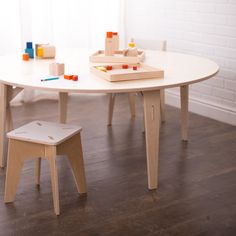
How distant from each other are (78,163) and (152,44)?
1453mm

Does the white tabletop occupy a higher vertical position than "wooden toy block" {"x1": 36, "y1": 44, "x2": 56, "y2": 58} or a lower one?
lower

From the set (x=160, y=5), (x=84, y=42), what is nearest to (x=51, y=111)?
(x=84, y=42)

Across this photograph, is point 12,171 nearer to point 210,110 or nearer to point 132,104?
point 132,104

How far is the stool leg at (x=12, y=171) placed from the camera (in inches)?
95.0

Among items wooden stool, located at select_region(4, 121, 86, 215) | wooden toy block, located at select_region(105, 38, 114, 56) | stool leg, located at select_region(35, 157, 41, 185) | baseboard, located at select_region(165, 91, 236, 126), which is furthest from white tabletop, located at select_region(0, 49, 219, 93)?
baseboard, located at select_region(165, 91, 236, 126)

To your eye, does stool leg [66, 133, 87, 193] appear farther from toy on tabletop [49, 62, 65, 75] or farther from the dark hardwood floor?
toy on tabletop [49, 62, 65, 75]

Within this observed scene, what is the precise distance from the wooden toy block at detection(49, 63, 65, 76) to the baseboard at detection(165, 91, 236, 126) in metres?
1.67

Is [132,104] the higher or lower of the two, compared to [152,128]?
lower

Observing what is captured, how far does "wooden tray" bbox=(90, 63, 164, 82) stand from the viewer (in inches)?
94.5

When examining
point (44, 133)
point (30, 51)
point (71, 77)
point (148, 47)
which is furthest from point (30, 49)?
point (148, 47)

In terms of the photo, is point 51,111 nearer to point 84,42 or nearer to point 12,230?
point 84,42

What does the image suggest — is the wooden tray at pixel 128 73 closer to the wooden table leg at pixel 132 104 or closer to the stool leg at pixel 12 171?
the stool leg at pixel 12 171

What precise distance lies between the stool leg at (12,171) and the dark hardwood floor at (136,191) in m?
0.05

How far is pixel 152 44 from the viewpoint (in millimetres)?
3664
